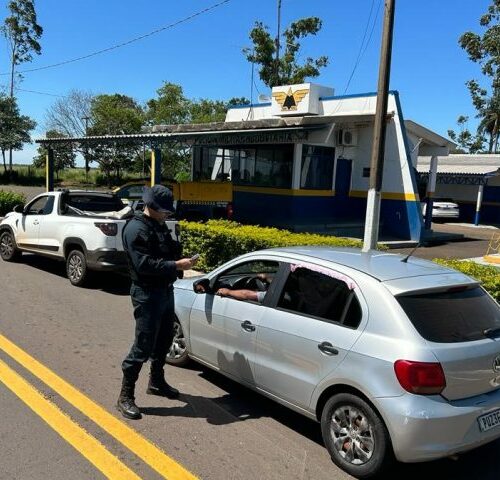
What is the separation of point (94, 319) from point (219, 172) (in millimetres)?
15937

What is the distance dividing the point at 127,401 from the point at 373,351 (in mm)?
2043

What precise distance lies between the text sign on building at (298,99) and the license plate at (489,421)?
57.5 feet

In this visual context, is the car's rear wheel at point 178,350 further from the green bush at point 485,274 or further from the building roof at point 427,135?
the building roof at point 427,135

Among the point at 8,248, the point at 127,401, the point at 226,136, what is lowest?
the point at 127,401

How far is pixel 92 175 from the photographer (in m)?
55.4

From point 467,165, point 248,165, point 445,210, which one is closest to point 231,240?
point 248,165

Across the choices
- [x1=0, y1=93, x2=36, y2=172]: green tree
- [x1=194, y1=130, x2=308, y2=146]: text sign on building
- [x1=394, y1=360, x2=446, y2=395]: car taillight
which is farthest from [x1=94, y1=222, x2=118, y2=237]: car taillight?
[x1=0, y1=93, x2=36, y2=172]: green tree

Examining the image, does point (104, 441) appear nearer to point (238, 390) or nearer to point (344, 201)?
point (238, 390)

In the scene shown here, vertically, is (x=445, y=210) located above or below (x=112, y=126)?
below

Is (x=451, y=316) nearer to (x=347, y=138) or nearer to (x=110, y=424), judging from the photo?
(x=110, y=424)

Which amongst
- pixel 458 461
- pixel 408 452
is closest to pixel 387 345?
pixel 408 452

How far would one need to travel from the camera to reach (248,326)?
4.53 metres

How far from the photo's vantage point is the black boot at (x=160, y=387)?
4.82m

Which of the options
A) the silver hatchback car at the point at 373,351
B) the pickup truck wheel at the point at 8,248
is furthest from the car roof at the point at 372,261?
the pickup truck wheel at the point at 8,248
